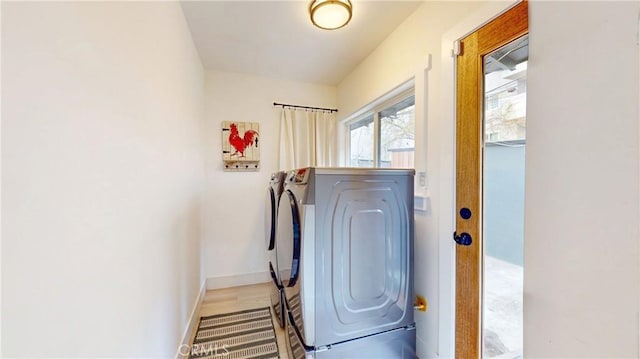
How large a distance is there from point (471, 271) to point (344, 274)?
2.30 ft

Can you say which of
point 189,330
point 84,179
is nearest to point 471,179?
point 84,179

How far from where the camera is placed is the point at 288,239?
1.56 meters

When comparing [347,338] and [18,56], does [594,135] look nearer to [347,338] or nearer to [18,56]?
[18,56]

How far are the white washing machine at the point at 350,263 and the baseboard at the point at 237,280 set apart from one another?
4.84ft

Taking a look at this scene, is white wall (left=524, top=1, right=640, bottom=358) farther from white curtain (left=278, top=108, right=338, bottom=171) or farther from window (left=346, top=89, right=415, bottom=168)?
white curtain (left=278, top=108, right=338, bottom=171)

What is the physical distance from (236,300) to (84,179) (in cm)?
228

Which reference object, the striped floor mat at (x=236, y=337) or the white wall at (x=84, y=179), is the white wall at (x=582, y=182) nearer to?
the white wall at (x=84, y=179)

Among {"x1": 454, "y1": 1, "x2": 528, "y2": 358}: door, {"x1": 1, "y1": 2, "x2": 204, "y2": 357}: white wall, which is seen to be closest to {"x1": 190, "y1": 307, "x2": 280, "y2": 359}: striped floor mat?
{"x1": 1, "y1": 2, "x2": 204, "y2": 357}: white wall

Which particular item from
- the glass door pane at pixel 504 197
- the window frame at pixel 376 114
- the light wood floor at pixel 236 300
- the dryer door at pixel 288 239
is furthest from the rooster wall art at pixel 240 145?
the glass door pane at pixel 504 197

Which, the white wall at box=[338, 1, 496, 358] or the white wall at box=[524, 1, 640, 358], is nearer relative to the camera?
the white wall at box=[524, 1, 640, 358]

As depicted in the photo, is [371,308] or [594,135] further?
[371,308]

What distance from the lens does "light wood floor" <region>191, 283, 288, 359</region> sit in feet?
7.75

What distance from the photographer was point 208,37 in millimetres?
2146

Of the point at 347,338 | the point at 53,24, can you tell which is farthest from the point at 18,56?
the point at 347,338
